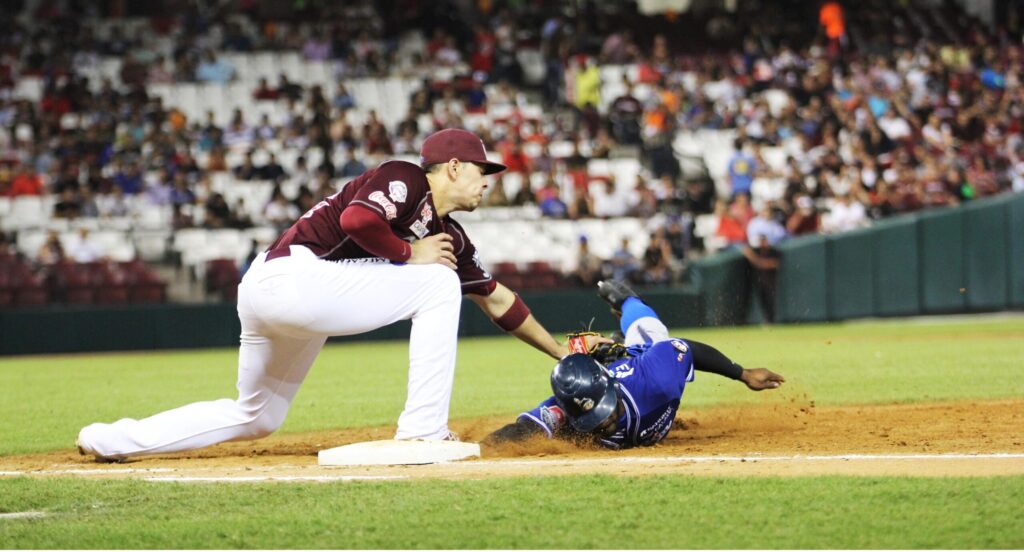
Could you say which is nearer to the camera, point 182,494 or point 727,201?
point 182,494

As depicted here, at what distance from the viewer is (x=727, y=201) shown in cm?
A: 2123

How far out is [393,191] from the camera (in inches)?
221

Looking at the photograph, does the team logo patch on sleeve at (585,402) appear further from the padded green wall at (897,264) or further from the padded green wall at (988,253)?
the padded green wall at (897,264)

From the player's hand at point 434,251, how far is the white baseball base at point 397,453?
2.60 feet

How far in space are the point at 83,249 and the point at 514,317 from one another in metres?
13.2

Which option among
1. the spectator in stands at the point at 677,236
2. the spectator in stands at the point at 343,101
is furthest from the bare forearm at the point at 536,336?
the spectator in stands at the point at 343,101

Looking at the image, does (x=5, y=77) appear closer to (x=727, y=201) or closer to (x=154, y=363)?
(x=154, y=363)

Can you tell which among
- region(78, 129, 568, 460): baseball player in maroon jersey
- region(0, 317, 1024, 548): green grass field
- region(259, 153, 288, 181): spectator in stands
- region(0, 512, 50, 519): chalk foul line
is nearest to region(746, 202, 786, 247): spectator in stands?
region(259, 153, 288, 181): spectator in stands

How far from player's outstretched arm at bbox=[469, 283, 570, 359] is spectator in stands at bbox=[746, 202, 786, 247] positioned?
13076 millimetres

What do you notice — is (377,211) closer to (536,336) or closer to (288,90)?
(536,336)

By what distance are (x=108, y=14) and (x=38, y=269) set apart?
30.4 ft

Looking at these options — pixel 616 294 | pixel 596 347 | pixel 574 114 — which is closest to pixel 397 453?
pixel 596 347

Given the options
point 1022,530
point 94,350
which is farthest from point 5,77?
point 1022,530

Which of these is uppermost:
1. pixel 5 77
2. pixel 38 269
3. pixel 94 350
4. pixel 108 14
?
pixel 108 14
